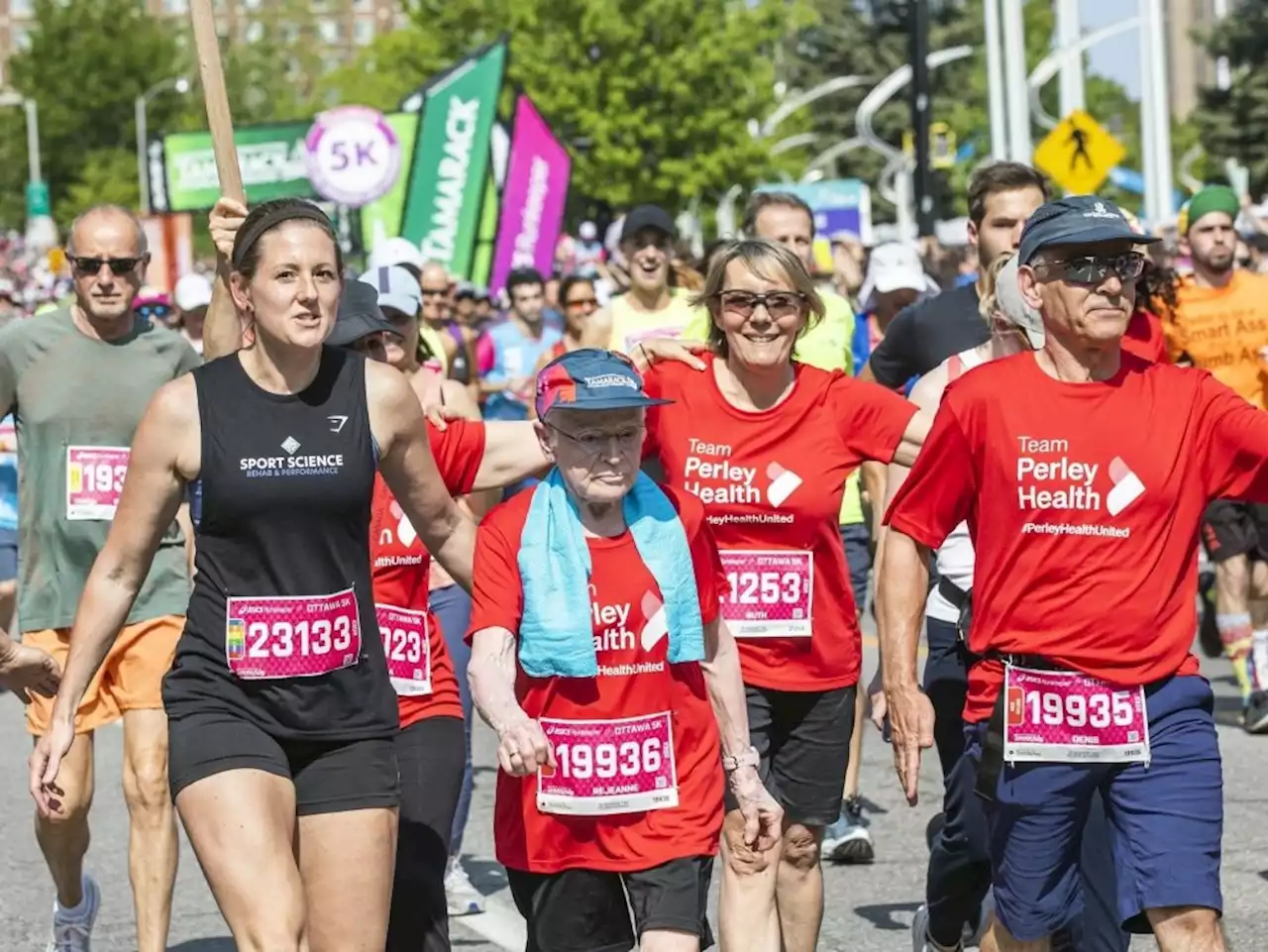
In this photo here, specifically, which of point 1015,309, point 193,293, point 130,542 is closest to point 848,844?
point 1015,309

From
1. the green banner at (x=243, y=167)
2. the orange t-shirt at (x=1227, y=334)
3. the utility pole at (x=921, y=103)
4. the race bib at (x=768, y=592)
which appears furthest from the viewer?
the green banner at (x=243, y=167)

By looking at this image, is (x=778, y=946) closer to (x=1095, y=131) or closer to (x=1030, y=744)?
(x=1030, y=744)

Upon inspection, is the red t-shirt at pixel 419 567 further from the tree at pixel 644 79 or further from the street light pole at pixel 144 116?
the street light pole at pixel 144 116

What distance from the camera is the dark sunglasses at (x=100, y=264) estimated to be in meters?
7.93

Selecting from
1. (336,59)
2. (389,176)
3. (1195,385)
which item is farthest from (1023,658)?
(336,59)

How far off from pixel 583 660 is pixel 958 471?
37.4 inches

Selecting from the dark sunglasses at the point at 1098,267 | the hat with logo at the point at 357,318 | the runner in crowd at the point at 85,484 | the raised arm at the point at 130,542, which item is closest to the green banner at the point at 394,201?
the runner in crowd at the point at 85,484

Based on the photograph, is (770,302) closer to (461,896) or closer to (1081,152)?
(461,896)

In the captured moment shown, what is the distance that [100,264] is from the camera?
312 inches

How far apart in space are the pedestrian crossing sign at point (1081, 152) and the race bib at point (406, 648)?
65.7 ft

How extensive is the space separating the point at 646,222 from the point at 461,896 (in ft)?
12.4

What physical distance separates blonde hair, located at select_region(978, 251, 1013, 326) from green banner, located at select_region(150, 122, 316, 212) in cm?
2939

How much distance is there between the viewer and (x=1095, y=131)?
26234 mm

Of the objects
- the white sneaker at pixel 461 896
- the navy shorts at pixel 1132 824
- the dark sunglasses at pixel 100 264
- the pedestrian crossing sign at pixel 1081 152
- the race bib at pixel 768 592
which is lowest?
the white sneaker at pixel 461 896
